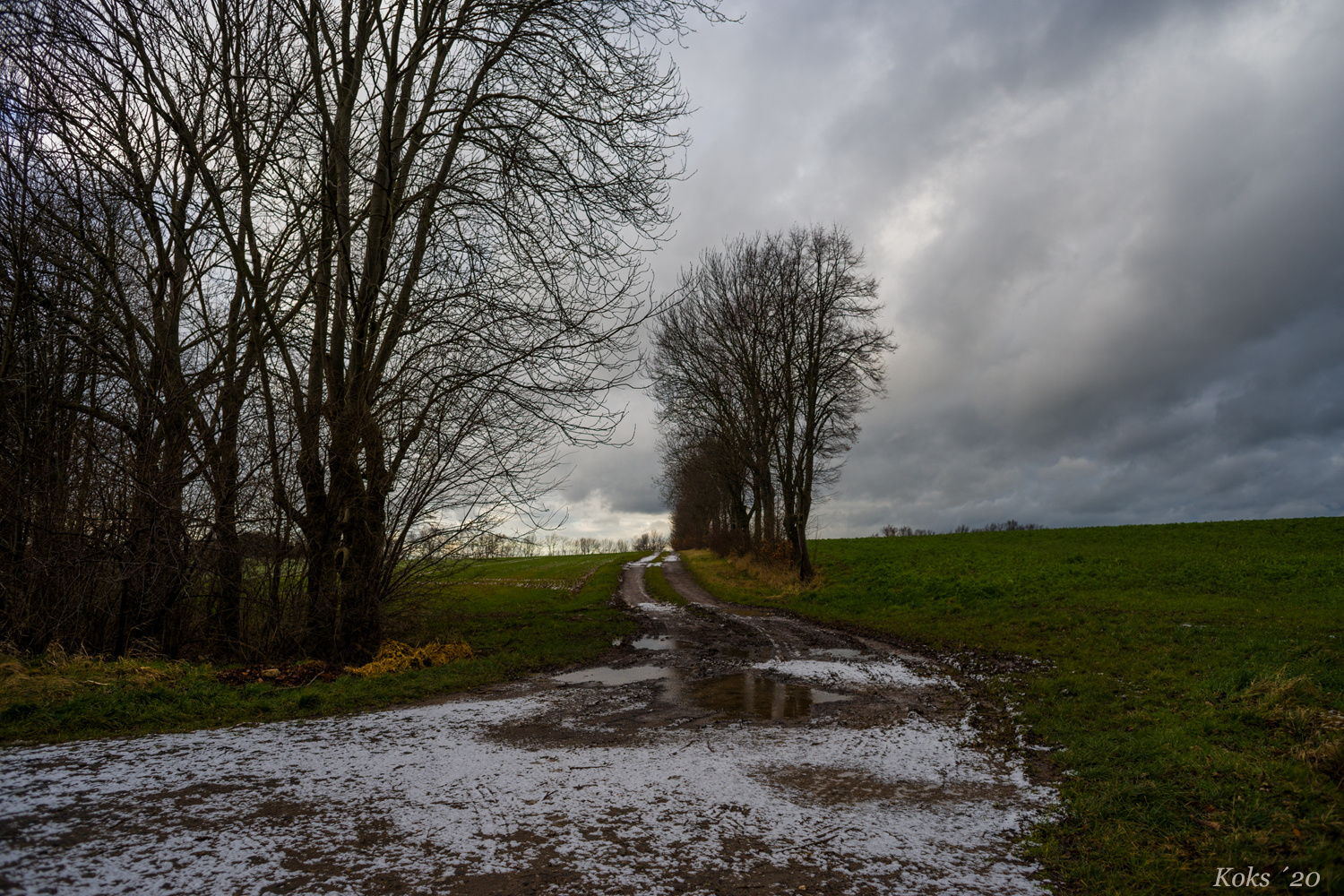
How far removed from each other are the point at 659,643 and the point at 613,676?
3.24 meters

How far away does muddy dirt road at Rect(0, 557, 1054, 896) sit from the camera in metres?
3.30

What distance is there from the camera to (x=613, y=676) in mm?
9219

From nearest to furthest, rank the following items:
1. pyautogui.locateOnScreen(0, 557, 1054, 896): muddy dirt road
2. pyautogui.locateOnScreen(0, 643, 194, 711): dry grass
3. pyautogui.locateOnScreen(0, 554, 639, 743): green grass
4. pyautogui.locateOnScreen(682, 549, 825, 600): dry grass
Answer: pyautogui.locateOnScreen(0, 557, 1054, 896): muddy dirt road < pyautogui.locateOnScreen(0, 554, 639, 743): green grass < pyautogui.locateOnScreen(0, 643, 194, 711): dry grass < pyautogui.locateOnScreen(682, 549, 825, 600): dry grass

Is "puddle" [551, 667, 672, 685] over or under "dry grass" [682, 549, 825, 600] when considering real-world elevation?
over

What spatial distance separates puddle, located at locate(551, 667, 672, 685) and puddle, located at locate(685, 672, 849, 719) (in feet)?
3.08

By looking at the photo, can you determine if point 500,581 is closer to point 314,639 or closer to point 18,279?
point 314,639

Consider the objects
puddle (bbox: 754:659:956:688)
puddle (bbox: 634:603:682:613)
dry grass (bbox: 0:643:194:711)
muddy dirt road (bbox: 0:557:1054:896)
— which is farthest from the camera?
puddle (bbox: 634:603:682:613)

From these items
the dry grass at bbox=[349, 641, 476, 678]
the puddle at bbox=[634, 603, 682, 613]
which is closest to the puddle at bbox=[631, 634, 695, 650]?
the dry grass at bbox=[349, 641, 476, 678]

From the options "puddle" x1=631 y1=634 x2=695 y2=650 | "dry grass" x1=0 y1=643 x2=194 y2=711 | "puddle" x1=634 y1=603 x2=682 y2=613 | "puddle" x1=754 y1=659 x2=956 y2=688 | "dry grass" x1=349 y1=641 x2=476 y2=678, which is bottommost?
"puddle" x1=634 y1=603 x2=682 y2=613

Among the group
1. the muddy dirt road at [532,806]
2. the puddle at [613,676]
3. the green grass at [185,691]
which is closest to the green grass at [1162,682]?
the muddy dirt road at [532,806]

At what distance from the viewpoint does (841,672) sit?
30.2 feet

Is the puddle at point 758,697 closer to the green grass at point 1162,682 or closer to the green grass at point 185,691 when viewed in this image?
the green grass at point 1162,682

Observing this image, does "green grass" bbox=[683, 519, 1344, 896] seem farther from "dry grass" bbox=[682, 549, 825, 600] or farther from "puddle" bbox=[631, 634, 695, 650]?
"puddle" bbox=[631, 634, 695, 650]

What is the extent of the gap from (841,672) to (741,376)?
1669cm
